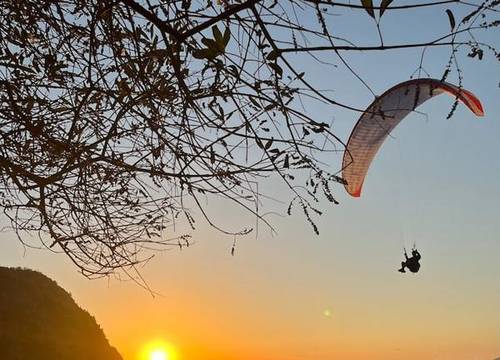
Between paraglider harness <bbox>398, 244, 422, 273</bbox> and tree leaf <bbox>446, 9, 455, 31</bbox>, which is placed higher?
paraglider harness <bbox>398, 244, 422, 273</bbox>

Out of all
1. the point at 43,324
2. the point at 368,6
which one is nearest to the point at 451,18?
the point at 368,6

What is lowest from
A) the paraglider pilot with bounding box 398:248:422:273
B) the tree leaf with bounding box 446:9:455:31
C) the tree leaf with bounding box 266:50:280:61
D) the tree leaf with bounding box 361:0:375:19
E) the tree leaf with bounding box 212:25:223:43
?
the tree leaf with bounding box 361:0:375:19

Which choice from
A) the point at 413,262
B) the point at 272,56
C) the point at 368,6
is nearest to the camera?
the point at 368,6

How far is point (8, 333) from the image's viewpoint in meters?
29.0

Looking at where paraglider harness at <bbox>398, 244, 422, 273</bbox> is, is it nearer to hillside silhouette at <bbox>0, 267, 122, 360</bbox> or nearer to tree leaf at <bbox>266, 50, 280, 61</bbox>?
tree leaf at <bbox>266, 50, 280, 61</bbox>

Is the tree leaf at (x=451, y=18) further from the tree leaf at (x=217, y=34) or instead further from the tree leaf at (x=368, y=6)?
the tree leaf at (x=217, y=34)

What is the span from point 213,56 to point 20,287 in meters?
33.6

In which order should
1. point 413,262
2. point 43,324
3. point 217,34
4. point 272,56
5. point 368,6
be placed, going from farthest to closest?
point 43,324
point 413,262
point 272,56
point 217,34
point 368,6

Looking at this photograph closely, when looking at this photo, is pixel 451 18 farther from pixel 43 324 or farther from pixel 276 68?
pixel 43 324

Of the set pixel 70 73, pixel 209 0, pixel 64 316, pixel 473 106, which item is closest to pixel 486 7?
pixel 209 0

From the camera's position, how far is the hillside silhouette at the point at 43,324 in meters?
29.1

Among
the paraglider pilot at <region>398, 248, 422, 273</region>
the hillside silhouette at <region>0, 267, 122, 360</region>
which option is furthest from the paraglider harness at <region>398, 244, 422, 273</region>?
the hillside silhouette at <region>0, 267, 122, 360</region>

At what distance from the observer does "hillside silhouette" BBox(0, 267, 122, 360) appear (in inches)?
1147

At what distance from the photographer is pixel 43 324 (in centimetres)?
3134
